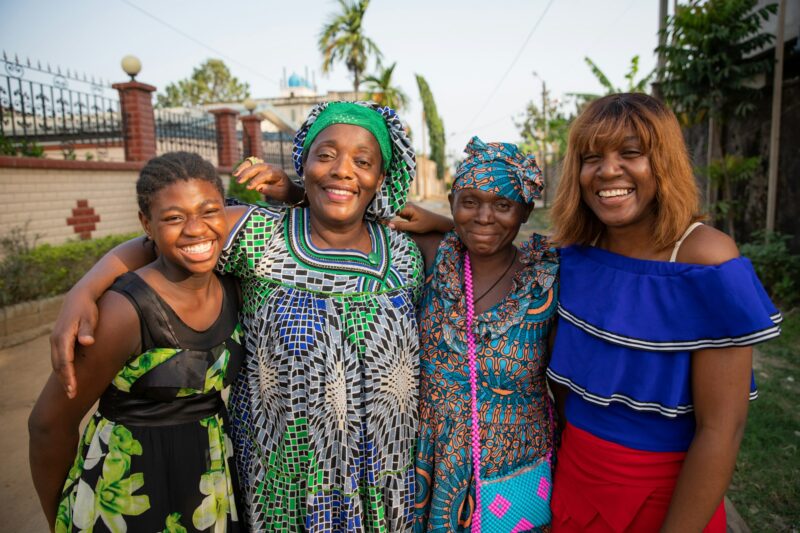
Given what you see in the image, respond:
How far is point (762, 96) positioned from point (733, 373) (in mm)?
7178

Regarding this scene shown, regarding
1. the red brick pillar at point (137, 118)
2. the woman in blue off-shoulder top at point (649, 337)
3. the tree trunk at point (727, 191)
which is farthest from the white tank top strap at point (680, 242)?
the red brick pillar at point (137, 118)

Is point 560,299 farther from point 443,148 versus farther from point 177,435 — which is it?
point 443,148

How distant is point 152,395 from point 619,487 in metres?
1.44

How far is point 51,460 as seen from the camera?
5.41 feet

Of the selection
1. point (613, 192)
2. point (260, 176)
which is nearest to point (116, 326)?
point (260, 176)

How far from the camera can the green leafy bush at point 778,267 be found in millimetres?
6051

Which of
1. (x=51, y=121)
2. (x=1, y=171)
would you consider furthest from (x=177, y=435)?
(x=51, y=121)

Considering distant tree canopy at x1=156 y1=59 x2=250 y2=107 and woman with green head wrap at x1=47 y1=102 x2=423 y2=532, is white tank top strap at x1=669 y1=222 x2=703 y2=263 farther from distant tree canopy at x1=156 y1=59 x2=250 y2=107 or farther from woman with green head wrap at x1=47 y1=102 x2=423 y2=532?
distant tree canopy at x1=156 y1=59 x2=250 y2=107

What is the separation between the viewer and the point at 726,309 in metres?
1.37

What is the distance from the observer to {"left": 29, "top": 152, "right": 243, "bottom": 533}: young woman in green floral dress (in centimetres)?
158

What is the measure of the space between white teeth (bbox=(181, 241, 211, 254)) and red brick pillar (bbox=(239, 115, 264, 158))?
12.9m

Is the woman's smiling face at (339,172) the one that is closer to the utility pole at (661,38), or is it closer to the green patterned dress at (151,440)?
the green patterned dress at (151,440)

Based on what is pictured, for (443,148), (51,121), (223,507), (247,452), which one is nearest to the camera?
(223,507)

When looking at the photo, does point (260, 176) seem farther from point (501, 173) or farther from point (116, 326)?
point (501, 173)
